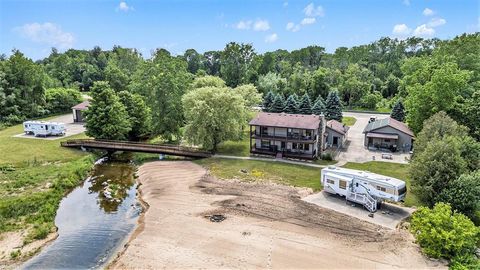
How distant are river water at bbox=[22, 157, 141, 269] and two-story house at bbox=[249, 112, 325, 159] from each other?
1741 cm

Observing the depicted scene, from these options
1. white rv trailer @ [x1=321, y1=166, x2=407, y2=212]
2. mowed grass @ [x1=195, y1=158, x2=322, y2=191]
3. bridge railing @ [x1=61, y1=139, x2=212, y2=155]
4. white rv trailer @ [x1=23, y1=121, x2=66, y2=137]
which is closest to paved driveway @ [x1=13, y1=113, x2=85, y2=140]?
white rv trailer @ [x1=23, y1=121, x2=66, y2=137]

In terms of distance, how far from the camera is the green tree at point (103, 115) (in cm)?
4797

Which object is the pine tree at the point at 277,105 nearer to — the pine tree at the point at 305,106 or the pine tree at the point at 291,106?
the pine tree at the point at 291,106

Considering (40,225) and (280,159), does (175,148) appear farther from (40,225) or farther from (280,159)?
(40,225)

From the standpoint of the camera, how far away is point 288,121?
44.6 m

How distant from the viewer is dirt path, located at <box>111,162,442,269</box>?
2242 cm

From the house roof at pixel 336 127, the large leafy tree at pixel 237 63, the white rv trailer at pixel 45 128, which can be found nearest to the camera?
the house roof at pixel 336 127

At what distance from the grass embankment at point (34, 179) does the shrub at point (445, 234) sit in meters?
28.0

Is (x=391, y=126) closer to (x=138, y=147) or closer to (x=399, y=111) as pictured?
(x=399, y=111)

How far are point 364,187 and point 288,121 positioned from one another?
1687cm

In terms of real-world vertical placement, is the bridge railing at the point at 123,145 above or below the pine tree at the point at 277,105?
below

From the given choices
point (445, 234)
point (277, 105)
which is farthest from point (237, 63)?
point (445, 234)

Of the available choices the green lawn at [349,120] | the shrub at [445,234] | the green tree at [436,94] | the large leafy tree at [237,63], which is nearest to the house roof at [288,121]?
the green tree at [436,94]

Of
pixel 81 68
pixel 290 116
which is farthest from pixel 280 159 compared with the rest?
pixel 81 68
